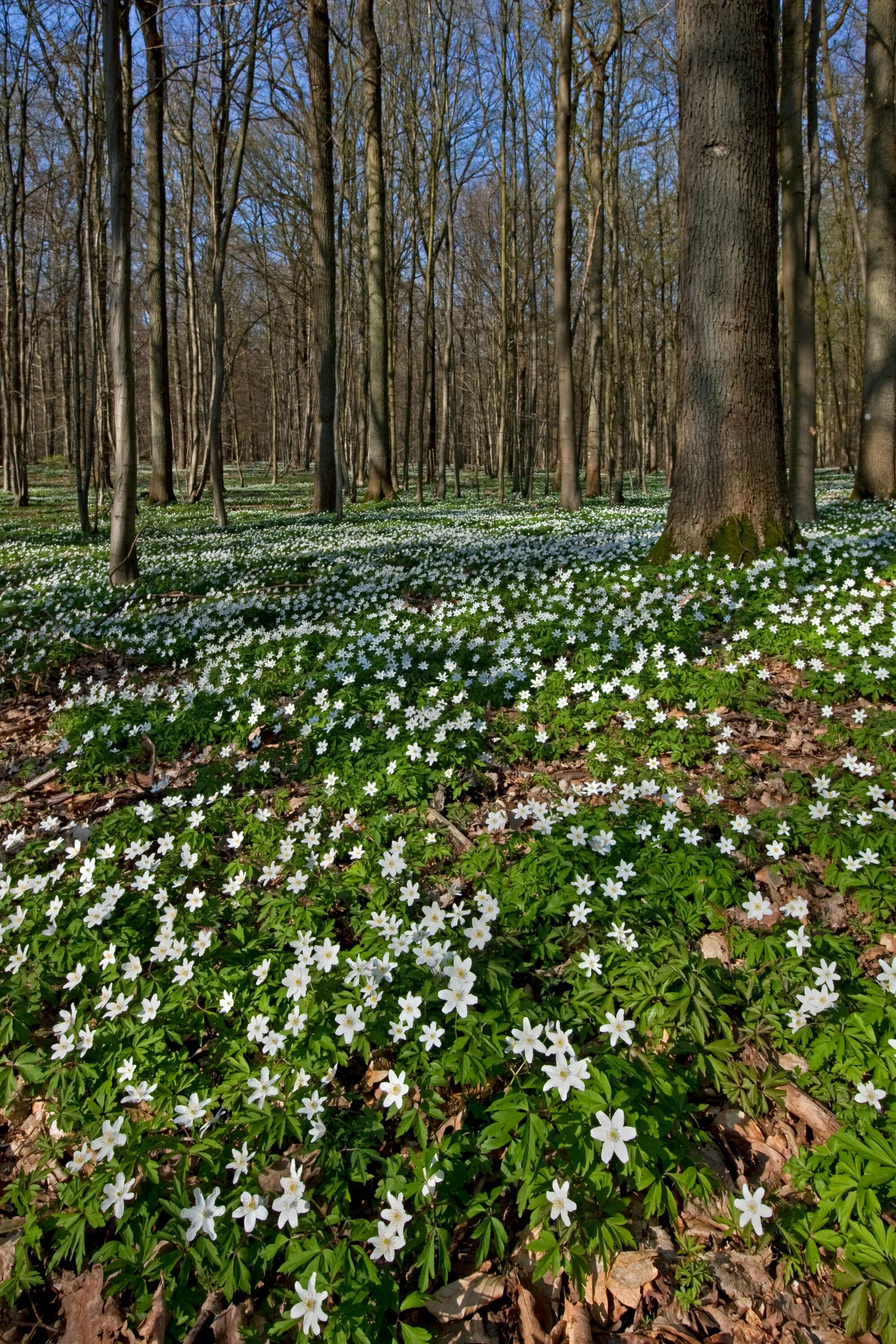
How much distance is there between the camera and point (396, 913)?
2975 mm

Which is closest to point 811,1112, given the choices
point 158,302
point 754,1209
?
point 754,1209

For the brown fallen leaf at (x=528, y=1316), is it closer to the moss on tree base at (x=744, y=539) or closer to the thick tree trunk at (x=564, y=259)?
the moss on tree base at (x=744, y=539)

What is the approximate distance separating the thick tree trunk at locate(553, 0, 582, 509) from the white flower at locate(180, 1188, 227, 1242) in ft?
47.4

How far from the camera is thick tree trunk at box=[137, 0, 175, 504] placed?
1819 cm

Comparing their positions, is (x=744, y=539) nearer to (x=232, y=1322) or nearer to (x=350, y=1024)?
(x=350, y=1024)

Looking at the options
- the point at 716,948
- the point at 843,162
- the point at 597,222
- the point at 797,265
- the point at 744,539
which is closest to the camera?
the point at 716,948

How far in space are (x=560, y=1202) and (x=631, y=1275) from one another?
290mm

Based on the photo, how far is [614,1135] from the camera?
1897mm

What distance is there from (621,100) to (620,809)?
23.9 metres

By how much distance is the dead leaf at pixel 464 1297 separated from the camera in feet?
6.09

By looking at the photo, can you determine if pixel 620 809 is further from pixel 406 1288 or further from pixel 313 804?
pixel 406 1288

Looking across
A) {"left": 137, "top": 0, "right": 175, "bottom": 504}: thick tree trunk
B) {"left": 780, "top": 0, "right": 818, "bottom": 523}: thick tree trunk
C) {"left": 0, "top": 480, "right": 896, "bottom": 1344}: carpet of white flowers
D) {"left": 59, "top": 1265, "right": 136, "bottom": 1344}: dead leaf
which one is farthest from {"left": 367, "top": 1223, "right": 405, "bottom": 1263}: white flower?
{"left": 137, "top": 0, "right": 175, "bottom": 504}: thick tree trunk

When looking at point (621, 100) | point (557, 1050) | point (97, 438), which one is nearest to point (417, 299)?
point (621, 100)

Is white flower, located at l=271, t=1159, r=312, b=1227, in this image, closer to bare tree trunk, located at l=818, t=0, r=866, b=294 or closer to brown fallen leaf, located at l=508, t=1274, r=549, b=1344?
brown fallen leaf, located at l=508, t=1274, r=549, b=1344
